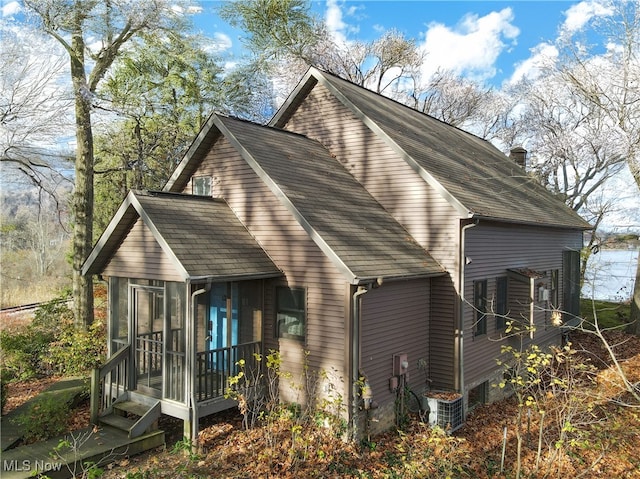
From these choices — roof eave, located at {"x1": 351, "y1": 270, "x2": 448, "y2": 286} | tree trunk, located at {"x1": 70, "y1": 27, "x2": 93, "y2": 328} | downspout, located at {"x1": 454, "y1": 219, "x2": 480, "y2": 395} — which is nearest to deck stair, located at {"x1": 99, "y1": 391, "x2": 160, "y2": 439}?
roof eave, located at {"x1": 351, "y1": 270, "x2": 448, "y2": 286}

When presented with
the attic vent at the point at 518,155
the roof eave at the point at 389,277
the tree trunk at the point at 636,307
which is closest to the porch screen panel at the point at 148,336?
the roof eave at the point at 389,277

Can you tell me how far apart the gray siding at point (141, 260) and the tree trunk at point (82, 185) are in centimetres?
609

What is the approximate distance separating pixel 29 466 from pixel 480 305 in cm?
1040

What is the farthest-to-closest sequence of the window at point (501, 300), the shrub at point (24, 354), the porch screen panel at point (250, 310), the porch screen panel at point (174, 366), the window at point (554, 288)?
the window at point (554, 288) < the shrub at point (24, 354) < the window at point (501, 300) < the porch screen panel at point (250, 310) < the porch screen panel at point (174, 366)

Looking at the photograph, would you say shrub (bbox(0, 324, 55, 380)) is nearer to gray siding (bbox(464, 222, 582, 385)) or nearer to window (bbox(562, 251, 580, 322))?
gray siding (bbox(464, 222, 582, 385))

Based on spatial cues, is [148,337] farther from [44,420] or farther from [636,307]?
[636,307]

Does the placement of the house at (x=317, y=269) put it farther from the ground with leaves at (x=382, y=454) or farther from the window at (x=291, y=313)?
the ground with leaves at (x=382, y=454)

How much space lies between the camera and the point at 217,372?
9.73 m

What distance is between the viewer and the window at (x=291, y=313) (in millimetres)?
10242

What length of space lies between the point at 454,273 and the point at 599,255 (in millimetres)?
19542

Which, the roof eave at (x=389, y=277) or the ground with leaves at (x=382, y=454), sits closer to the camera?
the ground with leaves at (x=382, y=454)

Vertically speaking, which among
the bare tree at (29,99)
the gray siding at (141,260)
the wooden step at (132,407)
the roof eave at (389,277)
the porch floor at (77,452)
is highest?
the bare tree at (29,99)

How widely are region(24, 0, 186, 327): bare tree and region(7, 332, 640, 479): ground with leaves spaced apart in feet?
20.4

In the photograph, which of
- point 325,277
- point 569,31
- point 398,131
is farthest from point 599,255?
point 325,277
